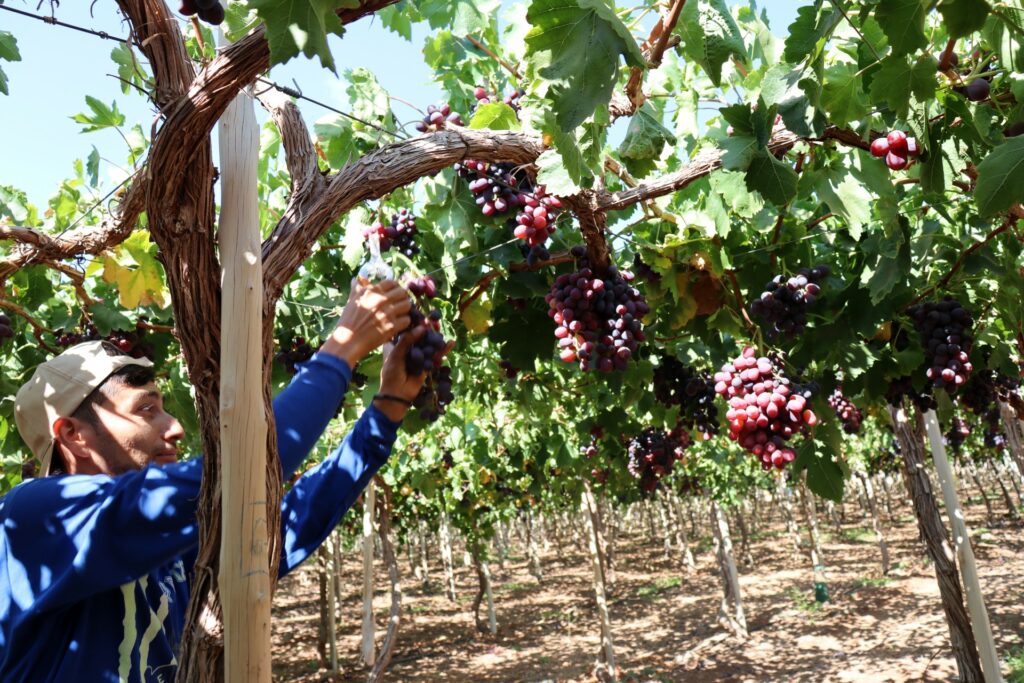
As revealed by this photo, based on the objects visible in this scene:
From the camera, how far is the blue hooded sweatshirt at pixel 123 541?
1.35 meters

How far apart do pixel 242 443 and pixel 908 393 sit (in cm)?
382

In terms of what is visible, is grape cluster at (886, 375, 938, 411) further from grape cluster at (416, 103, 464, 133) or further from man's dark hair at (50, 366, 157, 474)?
man's dark hair at (50, 366, 157, 474)

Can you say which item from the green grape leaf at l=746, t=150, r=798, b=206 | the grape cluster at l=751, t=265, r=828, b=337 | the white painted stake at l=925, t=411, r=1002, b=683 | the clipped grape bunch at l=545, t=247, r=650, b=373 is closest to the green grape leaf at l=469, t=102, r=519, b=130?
the clipped grape bunch at l=545, t=247, r=650, b=373

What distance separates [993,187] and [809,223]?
5.11ft

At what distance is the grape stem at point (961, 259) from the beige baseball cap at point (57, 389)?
9.72 ft

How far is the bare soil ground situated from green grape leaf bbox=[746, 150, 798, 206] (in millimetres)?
9271

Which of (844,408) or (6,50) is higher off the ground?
(6,50)

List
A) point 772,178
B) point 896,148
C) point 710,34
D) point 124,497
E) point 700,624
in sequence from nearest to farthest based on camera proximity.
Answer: point 124,497 < point 710,34 < point 772,178 < point 896,148 < point 700,624

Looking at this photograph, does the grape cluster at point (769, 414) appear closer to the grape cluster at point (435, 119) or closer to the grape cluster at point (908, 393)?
the grape cluster at point (908, 393)

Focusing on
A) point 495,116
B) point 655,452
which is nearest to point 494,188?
point 495,116

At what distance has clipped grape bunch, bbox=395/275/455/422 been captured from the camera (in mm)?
→ 1537

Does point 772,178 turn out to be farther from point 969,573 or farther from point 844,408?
point 969,573

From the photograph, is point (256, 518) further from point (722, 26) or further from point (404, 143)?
point (722, 26)

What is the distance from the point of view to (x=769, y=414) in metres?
2.76
